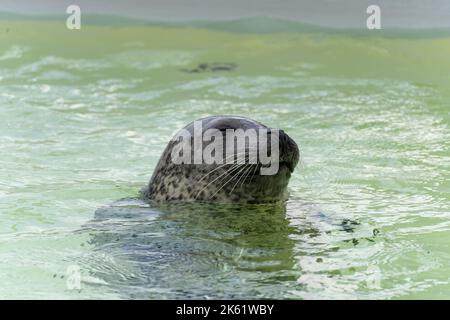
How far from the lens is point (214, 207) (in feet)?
19.6

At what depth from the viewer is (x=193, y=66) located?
12266 mm

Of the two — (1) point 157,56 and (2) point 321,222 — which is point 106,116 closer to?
(1) point 157,56

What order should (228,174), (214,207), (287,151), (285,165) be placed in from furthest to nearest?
(214,207), (228,174), (285,165), (287,151)

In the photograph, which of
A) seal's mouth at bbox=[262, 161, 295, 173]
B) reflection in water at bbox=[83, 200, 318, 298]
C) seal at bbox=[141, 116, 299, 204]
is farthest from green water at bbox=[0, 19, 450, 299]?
seal's mouth at bbox=[262, 161, 295, 173]

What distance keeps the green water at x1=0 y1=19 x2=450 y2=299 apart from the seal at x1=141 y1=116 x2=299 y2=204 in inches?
5.3

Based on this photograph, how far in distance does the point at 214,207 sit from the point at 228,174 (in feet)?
0.94

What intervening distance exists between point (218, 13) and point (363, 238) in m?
8.82

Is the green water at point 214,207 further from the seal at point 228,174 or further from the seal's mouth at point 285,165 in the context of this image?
the seal's mouth at point 285,165

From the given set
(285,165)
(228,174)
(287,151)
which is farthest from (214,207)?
(287,151)

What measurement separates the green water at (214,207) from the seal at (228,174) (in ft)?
0.44

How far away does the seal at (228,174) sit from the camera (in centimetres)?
563

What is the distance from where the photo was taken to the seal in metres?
5.63

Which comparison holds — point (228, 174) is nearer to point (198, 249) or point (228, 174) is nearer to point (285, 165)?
point (285, 165)
